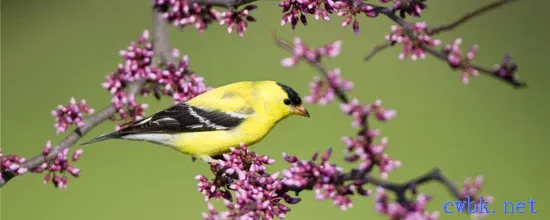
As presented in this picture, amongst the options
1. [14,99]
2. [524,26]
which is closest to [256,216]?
[14,99]

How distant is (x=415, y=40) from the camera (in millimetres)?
1777

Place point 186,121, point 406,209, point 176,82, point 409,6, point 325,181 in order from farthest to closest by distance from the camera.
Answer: point 186,121 → point 176,82 → point 409,6 → point 325,181 → point 406,209

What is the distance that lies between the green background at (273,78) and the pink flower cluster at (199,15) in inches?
152

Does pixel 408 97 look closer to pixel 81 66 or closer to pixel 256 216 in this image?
pixel 81 66

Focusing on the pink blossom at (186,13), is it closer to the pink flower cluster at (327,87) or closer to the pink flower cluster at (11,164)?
the pink flower cluster at (11,164)

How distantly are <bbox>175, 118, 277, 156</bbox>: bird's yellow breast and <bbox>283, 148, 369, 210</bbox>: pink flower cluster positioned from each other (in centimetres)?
84

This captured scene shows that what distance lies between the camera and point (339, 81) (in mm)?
1468

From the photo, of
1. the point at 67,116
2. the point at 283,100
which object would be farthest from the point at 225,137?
the point at 67,116

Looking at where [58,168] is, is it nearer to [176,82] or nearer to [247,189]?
[176,82]

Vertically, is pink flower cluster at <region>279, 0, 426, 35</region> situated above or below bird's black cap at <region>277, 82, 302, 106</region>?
below

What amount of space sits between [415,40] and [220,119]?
3.36 feet

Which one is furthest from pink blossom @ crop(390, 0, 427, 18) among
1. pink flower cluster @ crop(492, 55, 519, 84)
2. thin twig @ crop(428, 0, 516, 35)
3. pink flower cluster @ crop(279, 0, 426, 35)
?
pink flower cluster @ crop(492, 55, 519, 84)

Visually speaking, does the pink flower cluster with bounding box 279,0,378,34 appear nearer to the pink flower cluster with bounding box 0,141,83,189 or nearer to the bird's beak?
the bird's beak

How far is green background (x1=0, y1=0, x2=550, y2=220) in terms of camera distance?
653 centimetres
